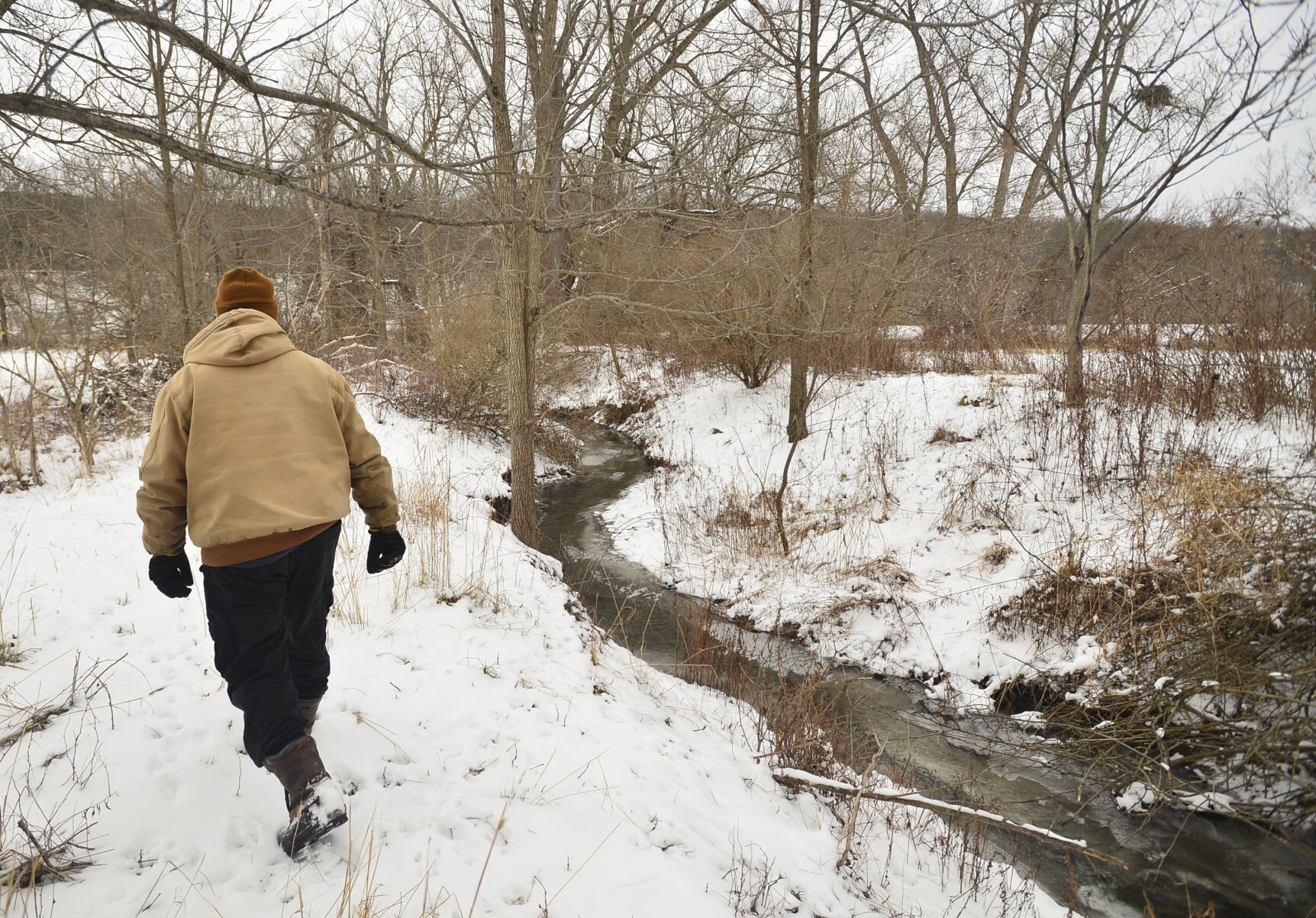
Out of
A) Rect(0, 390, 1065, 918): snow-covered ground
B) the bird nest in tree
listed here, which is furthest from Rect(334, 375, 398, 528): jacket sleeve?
the bird nest in tree

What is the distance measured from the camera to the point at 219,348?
2123mm

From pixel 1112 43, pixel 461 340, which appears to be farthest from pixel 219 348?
pixel 461 340

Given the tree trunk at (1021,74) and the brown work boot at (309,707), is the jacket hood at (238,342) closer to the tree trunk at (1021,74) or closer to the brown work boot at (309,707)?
the brown work boot at (309,707)

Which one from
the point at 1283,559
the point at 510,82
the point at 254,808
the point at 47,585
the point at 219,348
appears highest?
the point at 510,82

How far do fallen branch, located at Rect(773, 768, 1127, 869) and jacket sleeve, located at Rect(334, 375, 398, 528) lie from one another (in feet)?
7.44

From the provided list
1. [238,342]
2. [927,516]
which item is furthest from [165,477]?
[927,516]

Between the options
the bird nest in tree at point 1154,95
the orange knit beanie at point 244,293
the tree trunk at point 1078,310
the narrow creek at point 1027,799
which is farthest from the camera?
the tree trunk at point 1078,310

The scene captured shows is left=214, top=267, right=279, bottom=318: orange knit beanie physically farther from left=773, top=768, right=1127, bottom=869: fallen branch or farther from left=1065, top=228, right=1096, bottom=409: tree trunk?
left=1065, top=228, right=1096, bottom=409: tree trunk

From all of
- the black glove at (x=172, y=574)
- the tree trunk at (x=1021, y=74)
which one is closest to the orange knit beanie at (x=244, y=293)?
the black glove at (x=172, y=574)

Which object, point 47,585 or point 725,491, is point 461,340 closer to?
point 725,491

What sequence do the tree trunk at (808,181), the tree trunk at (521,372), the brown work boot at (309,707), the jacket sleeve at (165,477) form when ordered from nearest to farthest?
the jacket sleeve at (165,477) < the brown work boot at (309,707) < the tree trunk at (521,372) < the tree trunk at (808,181)

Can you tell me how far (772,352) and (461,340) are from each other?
17.3 feet

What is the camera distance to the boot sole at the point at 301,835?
2.07 metres

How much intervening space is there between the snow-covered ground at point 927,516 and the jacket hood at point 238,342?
14.2 feet
